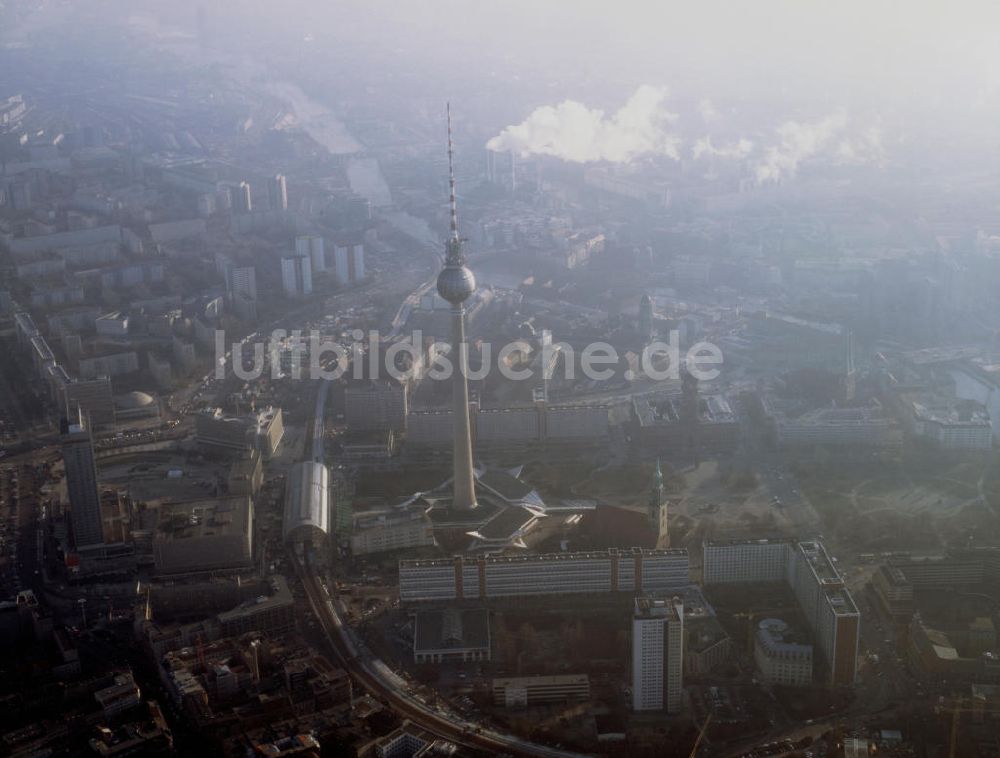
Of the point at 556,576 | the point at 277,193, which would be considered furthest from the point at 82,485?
the point at 277,193

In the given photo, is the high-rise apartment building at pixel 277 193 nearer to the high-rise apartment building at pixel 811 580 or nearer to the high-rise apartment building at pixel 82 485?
the high-rise apartment building at pixel 82 485

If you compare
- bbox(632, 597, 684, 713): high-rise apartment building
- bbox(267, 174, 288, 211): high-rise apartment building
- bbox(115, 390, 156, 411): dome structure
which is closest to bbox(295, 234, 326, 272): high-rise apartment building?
bbox(267, 174, 288, 211): high-rise apartment building

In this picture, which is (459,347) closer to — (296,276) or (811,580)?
(811,580)

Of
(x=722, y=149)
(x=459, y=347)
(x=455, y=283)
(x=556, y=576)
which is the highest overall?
(x=722, y=149)

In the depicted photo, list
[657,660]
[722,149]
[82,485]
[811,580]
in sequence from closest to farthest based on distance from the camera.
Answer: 1. [657,660]
2. [811,580]
3. [82,485]
4. [722,149]

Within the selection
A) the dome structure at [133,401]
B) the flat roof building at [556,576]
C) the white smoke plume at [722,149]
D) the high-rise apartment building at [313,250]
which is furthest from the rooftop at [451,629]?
the white smoke plume at [722,149]

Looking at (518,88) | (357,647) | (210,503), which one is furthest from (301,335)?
(518,88)

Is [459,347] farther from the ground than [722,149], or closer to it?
closer to it
